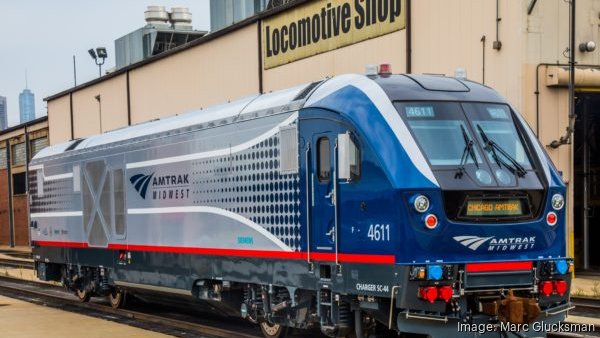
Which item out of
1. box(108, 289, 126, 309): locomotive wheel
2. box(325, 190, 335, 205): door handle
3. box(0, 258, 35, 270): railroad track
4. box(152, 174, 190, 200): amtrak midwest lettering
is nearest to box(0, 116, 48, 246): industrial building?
box(0, 258, 35, 270): railroad track

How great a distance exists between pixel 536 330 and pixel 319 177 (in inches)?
124

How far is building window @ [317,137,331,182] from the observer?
433 inches

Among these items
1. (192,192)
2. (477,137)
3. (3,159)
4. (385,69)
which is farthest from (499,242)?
(3,159)

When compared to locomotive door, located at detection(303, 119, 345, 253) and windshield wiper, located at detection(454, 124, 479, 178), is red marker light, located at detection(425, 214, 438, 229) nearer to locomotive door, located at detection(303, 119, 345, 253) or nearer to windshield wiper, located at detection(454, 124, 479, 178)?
windshield wiper, located at detection(454, 124, 479, 178)

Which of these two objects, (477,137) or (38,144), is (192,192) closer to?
(477,137)

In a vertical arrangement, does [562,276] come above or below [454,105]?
below

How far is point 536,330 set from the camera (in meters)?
10.2

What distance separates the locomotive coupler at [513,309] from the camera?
9.75 m

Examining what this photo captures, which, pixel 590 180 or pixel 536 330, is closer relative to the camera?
pixel 536 330

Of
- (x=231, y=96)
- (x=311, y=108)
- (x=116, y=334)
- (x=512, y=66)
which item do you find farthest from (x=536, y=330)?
(x=231, y=96)

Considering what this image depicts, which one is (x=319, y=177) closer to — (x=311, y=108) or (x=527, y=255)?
(x=311, y=108)

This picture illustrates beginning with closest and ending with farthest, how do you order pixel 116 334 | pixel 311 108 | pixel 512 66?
pixel 311 108
pixel 116 334
pixel 512 66

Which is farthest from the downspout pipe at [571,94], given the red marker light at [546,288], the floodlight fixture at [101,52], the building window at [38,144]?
the building window at [38,144]

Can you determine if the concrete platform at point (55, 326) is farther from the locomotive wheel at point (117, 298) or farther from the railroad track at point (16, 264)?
the railroad track at point (16, 264)
